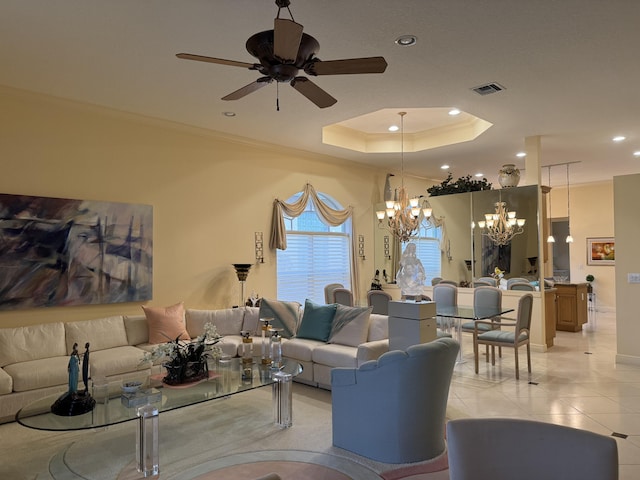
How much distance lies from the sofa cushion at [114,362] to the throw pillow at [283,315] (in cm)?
164

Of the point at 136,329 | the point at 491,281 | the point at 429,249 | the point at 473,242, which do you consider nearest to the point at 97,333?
the point at 136,329

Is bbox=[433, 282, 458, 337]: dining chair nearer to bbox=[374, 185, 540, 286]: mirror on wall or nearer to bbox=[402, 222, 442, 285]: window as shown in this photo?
bbox=[374, 185, 540, 286]: mirror on wall

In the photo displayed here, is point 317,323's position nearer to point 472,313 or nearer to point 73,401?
point 472,313

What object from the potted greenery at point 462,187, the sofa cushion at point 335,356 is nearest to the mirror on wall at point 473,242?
the potted greenery at point 462,187

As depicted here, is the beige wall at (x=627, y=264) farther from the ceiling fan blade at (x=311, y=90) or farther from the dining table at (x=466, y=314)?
the ceiling fan blade at (x=311, y=90)

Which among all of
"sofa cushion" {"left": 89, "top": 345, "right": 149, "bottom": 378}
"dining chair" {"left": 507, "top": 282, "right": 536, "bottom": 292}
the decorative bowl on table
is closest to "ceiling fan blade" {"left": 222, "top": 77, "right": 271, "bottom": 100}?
the decorative bowl on table

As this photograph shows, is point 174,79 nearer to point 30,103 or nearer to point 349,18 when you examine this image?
point 30,103

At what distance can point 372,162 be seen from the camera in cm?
875

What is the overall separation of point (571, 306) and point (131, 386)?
8.09 meters

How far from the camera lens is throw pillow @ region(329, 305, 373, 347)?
4965 millimetres

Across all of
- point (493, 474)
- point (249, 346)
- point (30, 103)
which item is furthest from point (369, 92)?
point (493, 474)

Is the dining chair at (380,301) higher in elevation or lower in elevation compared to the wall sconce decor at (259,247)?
lower

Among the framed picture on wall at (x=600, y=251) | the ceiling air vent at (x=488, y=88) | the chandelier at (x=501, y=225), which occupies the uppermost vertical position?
the ceiling air vent at (x=488, y=88)

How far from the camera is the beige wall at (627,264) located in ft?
19.6
